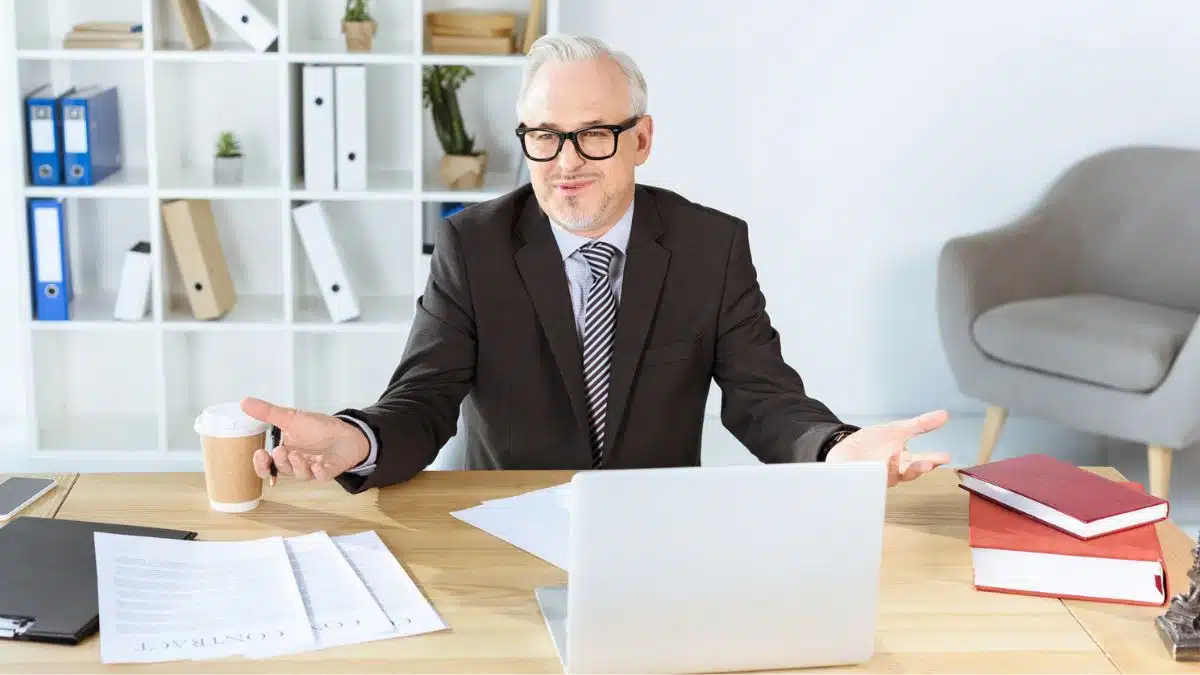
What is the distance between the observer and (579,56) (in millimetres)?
2029

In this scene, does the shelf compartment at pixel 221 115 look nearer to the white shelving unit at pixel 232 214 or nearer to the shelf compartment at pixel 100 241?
the white shelving unit at pixel 232 214

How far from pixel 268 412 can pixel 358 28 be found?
2269 mm

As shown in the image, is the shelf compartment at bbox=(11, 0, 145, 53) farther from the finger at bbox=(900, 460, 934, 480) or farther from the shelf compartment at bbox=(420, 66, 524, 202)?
the finger at bbox=(900, 460, 934, 480)

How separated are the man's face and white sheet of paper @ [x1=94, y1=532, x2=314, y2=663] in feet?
2.34

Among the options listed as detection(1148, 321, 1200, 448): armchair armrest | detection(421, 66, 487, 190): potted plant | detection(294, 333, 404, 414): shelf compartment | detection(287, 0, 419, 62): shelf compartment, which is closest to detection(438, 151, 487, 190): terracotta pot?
detection(421, 66, 487, 190): potted plant

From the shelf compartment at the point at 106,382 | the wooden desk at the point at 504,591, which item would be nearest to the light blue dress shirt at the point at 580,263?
the wooden desk at the point at 504,591

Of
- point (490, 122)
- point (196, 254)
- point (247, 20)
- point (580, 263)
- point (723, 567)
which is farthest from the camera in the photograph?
point (490, 122)

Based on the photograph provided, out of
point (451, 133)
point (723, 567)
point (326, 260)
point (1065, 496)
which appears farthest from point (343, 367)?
point (723, 567)

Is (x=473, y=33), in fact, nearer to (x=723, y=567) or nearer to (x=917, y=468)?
(x=917, y=468)

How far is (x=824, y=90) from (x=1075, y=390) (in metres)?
1.18

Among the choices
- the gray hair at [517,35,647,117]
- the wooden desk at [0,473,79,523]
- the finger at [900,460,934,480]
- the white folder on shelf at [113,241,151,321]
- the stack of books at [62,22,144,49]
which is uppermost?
the stack of books at [62,22,144,49]

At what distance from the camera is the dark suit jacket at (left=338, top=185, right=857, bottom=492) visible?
6.82 ft

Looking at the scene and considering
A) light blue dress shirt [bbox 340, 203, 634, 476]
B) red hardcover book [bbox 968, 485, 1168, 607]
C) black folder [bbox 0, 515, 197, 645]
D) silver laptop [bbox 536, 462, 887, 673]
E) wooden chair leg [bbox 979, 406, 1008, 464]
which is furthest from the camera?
wooden chair leg [bbox 979, 406, 1008, 464]

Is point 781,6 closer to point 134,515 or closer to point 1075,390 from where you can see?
point 1075,390
